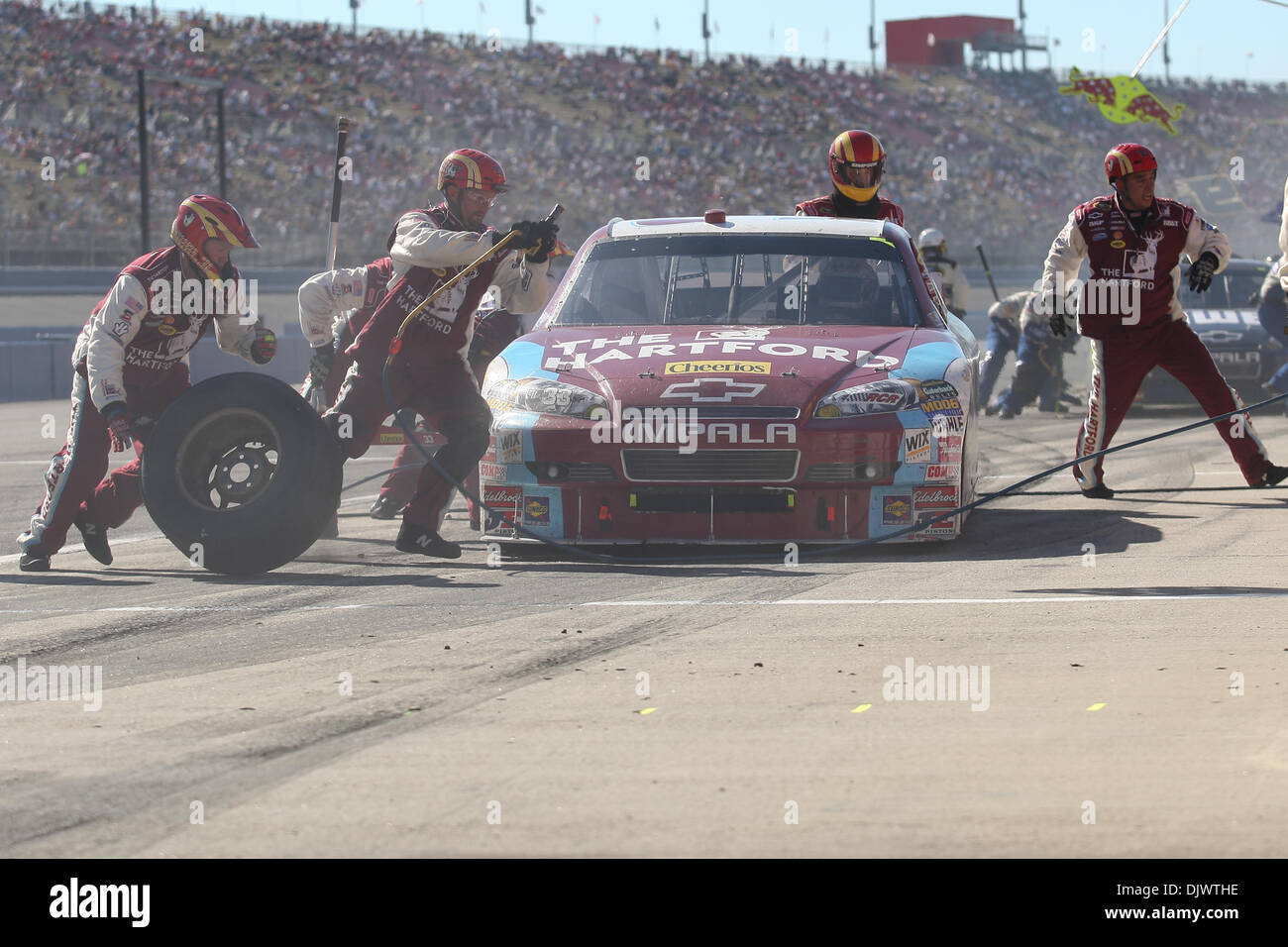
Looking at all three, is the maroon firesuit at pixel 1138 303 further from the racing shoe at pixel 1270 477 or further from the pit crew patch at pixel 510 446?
the pit crew patch at pixel 510 446

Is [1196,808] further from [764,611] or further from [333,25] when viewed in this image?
[333,25]

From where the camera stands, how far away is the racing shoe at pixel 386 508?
941 cm

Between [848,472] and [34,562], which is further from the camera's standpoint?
[34,562]

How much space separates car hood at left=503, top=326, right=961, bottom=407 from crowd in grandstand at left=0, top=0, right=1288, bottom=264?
26341mm

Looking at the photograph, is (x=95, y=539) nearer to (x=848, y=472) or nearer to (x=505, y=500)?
(x=505, y=500)

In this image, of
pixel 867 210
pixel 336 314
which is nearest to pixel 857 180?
pixel 867 210

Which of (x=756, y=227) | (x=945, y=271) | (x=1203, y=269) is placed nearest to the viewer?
(x=756, y=227)

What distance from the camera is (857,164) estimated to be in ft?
32.8

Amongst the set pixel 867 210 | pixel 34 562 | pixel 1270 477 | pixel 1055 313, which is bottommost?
pixel 34 562

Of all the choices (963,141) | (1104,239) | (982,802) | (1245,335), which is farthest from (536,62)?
(982,802)

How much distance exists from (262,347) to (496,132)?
134ft

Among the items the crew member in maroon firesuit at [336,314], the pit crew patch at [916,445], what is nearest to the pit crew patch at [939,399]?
the pit crew patch at [916,445]

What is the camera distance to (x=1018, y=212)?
51.7 metres
